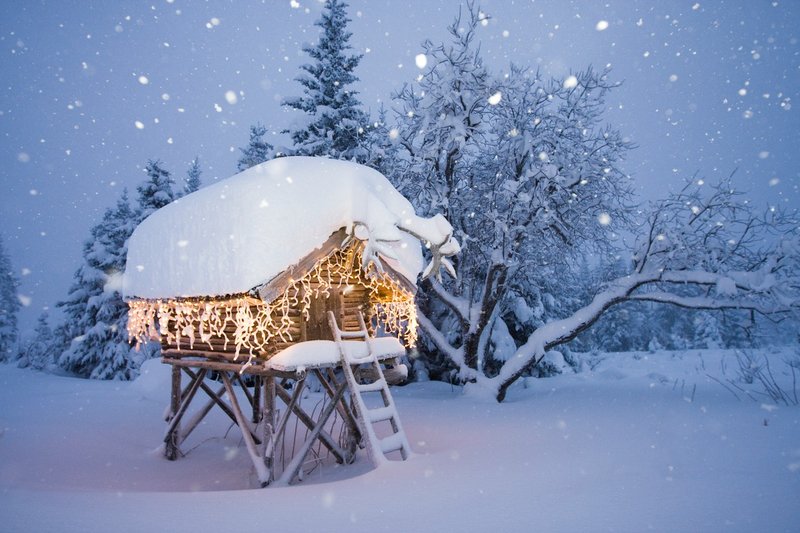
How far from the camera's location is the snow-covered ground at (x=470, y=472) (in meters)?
4.59

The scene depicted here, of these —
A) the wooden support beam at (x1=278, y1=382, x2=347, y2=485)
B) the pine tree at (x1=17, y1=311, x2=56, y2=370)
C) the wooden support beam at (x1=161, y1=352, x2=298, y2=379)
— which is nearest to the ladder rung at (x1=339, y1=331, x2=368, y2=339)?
the wooden support beam at (x1=278, y1=382, x2=347, y2=485)

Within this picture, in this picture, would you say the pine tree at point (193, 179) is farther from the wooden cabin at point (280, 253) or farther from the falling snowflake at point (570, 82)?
the falling snowflake at point (570, 82)

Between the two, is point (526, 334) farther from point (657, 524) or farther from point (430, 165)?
point (657, 524)

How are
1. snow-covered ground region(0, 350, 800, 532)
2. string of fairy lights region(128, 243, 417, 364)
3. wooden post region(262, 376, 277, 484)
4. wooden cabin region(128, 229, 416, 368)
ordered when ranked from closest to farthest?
snow-covered ground region(0, 350, 800, 532) → wooden cabin region(128, 229, 416, 368) → string of fairy lights region(128, 243, 417, 364) → wooden post region(262, 376, 277, 484)

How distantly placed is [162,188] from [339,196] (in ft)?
60.3

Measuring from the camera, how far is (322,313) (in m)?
9.40

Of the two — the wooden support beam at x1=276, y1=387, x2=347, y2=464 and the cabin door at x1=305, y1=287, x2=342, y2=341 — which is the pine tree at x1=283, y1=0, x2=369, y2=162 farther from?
the wooden support beam at x1=276, y1=387, x2=347, y2=464

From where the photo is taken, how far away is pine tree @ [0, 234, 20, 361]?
3275 cm

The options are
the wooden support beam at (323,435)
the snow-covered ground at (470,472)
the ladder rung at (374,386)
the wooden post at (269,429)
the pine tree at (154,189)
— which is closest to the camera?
the snow-covered ground at (470,472)

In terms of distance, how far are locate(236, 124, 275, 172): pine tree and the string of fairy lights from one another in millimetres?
13613

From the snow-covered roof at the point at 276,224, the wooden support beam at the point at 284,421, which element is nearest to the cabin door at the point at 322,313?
the wooden support beam at the point at 284,421

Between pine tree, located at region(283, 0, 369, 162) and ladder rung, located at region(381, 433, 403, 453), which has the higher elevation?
pine tree, located at region(283, 0, 369, 162)

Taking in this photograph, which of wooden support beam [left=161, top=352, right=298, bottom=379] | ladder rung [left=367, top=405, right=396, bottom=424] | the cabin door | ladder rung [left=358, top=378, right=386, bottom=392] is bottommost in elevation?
ladder rung [left=367, top=405, right=396, bottom=424]

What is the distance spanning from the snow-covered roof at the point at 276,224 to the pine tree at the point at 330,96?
414 inches
